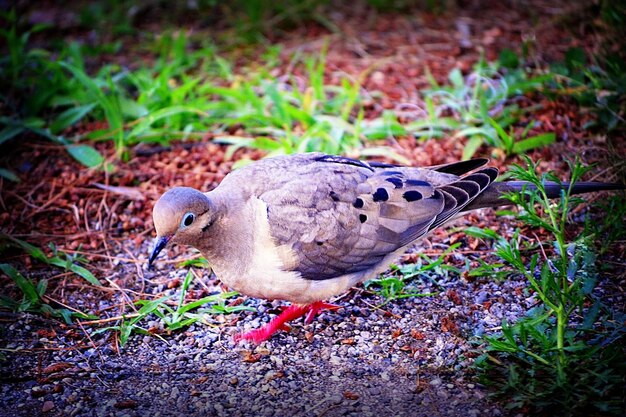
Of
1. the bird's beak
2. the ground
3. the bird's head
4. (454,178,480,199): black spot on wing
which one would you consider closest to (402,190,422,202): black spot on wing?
(454,178,480,199): black spot on wing

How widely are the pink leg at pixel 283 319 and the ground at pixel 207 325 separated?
5 cm

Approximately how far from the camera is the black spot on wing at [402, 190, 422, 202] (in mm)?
3900

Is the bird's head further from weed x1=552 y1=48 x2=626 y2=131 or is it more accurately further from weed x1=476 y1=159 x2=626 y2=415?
weed x1=552 y1=48 x2=626 y2=131

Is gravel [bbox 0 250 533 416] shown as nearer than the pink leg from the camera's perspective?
Yes

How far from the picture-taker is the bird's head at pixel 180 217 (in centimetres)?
349

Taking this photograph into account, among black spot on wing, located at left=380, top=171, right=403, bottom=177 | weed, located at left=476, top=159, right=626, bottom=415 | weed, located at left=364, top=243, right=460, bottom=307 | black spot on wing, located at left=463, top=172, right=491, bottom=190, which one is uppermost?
black spot on wing, located at left=463, top=172, right=491, bottom=190

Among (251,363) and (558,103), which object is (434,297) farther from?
(558,103)

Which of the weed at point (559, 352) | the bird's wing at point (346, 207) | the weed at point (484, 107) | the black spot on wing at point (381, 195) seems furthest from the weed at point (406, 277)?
the weed at point (484, 107)

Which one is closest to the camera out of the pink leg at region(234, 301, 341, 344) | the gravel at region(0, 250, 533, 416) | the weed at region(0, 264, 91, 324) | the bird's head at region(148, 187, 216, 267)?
the gravel at region(0, 250, 533, 416)

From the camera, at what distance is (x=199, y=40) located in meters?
7.07

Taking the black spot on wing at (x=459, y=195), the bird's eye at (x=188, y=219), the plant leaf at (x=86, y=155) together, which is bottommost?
the plant leaf at (x=86, y=155)

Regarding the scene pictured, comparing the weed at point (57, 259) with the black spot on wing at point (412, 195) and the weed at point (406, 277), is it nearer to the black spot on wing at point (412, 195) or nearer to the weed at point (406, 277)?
the weed at point (406, 277)

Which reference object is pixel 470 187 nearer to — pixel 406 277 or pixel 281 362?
pixel 406 277

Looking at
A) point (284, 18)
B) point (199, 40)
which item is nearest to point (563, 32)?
point (284, 18)
